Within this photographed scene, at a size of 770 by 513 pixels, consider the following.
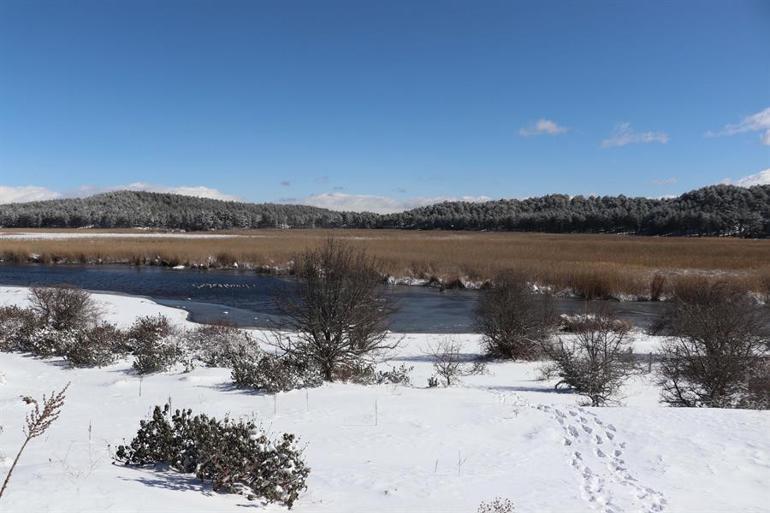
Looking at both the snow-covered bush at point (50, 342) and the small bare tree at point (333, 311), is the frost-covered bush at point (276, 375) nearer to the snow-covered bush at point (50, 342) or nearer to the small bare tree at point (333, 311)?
the small bare tree at point (333, 311)

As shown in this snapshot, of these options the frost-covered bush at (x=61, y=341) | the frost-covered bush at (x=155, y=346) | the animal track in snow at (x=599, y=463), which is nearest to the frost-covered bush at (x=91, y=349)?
the frost-covered bush at (x=61, y=341)

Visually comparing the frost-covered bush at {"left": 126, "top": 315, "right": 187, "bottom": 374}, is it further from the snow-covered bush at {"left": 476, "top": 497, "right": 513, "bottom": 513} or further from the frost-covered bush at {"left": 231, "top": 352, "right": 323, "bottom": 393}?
the snow-covered bush at {"left": 476, "top": 497, "right": 513, "bottom": 513}

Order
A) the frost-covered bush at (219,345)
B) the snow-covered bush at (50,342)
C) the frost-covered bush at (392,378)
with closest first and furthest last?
the frost-covered bush at (392,378)
the frost-covered bush at (219,345)
the snow-covered bush at (50,342)

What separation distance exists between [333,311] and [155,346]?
4.95 m

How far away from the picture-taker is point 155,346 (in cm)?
1336

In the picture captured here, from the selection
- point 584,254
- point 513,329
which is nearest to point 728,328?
point 513,329

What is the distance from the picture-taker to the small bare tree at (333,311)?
1198 cm

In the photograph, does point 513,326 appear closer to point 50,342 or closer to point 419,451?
point 419,451

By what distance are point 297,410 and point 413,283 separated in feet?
92.5

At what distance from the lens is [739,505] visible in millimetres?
5594

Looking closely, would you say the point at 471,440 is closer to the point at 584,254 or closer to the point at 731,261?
the point at 731,261

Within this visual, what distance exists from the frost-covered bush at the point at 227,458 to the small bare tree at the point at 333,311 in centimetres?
572

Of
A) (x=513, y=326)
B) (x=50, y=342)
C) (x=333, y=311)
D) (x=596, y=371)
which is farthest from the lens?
(x=513, y=326)

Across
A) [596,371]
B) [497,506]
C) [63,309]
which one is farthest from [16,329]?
[596,371]
